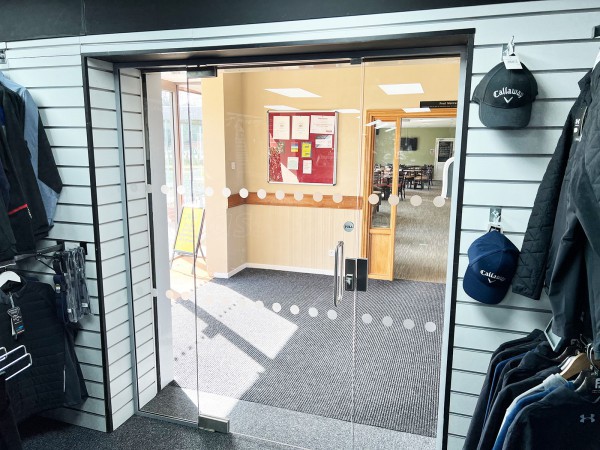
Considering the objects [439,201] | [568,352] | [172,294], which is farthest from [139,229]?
[568,352]

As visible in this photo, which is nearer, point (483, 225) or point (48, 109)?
point (483, 225)

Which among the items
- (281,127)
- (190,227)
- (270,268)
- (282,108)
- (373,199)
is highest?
(282,108)

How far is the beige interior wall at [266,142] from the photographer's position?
2346 mm

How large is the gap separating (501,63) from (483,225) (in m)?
0.71

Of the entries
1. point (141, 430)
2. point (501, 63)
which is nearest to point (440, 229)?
point (501, 63)

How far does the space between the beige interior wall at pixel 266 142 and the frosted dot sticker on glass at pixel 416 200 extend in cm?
29

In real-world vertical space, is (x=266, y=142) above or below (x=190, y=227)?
above

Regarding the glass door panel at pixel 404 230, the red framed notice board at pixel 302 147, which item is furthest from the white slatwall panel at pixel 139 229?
the glass door panel at pixel 404 230

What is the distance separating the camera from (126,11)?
7.79 feet

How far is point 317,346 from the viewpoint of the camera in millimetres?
2771

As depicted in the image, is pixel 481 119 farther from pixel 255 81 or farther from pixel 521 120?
pixel 255 81

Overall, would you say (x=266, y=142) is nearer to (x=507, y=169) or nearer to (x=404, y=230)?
(x=404, y=230)

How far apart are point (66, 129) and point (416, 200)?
209 centimetres

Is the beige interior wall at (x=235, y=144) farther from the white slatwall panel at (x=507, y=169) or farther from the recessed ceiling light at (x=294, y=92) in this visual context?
the white slatwall panel at (x=507, y=169)
